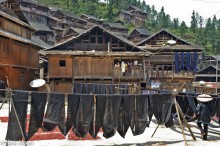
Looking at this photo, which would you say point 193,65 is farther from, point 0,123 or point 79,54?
point 0,123

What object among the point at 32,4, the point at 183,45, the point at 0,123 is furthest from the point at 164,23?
the point at 0,123

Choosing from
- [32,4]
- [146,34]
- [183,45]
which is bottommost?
[183,45]

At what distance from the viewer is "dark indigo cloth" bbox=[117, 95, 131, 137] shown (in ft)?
39.0

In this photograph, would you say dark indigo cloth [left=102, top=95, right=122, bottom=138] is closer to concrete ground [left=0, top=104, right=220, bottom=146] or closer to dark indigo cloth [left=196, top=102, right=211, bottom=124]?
concrete ground [left=0, top=104, right=220, bottom=146]

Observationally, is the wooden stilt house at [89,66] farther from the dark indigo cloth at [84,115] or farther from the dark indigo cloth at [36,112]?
the dark indigo cloth at [36,112]

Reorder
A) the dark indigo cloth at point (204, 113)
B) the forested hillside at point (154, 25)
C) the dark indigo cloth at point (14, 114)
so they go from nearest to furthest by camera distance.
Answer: the dark indigo cloth at point (14, 114) < the dark indigo cloth at point (204, 113) < the forested hillside at point (154, 25)

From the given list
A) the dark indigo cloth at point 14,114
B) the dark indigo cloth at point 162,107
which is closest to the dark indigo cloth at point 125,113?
the dark indigo cloth at point 162,107

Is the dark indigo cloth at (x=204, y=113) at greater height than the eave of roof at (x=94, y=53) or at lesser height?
lesser

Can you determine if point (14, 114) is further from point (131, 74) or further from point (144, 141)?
point (131, 74)

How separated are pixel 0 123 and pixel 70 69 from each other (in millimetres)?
14853

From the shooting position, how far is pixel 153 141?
512 inches

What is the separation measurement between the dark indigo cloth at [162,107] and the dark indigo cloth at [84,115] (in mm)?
3178

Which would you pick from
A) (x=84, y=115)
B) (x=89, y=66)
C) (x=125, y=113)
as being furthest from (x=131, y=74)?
(x=84, y=115)

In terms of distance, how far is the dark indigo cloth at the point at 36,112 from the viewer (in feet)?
35.1
